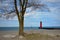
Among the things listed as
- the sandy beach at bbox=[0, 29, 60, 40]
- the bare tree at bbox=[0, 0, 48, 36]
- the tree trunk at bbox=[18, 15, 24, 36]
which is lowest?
the sandy beach at bbox=[0, 29, 60, 40]

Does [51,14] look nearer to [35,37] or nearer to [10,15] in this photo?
[35,37]

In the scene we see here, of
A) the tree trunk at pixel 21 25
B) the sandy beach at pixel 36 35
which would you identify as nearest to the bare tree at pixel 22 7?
the tree trunk at pixel 21 25

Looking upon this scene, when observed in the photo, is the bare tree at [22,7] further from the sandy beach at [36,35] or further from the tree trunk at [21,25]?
the sandy beach at [36,35]

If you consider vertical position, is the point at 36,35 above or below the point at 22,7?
below

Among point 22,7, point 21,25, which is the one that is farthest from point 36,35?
point 22,7

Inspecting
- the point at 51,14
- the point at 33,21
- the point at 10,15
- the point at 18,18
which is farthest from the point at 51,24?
the point at 10,15

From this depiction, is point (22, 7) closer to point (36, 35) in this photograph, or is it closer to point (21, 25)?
point (21, 25)

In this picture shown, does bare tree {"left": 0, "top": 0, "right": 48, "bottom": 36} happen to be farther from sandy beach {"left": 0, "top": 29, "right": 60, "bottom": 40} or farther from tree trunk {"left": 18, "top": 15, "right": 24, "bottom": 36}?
sandy beach {"left": 0, "top": 29, "right": 60, "bottom": 40}

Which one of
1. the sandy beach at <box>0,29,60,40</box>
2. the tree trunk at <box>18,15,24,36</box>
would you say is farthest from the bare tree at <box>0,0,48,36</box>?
the sandy beach at <box>0,29,60,40</box>

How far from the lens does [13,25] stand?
2.18 m

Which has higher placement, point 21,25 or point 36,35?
point 21,25

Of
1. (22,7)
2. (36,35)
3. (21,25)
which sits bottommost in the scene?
(36,35)

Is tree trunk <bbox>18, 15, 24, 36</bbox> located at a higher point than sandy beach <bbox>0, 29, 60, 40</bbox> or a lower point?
higher

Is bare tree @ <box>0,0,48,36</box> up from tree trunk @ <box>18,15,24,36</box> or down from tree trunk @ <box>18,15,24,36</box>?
up
